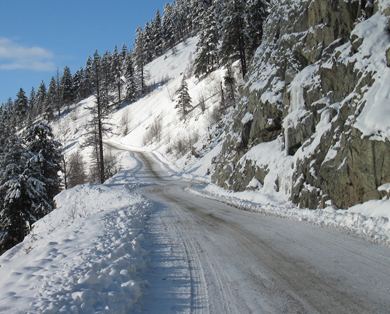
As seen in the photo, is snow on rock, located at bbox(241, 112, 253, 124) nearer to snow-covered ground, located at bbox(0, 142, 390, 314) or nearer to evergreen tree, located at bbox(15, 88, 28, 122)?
snow-covered ground, located at bbox(0, 142, 390, 314)

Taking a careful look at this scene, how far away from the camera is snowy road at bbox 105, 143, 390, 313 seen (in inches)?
235

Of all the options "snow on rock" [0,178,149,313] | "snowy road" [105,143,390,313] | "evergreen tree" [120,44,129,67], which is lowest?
"snowy road" [105,143,390,313]

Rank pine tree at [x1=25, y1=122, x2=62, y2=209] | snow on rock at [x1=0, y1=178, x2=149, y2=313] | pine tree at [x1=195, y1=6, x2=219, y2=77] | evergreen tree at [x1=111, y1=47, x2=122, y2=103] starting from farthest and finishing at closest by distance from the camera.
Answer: evergreen tree at [x1=111, y1=47, x2=122, y2=103] < pine tree at [x1=195, y1=6, x2=219, y2=77] < pine tree at [x1=25, y1=122, x2=62, y2=209] < snow on rock at [x1=0, y1=178, x2=149, y2=313]

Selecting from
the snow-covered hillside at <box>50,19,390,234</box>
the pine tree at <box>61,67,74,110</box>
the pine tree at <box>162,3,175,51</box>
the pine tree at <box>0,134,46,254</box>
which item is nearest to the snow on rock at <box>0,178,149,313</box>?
the snow-covered hillside at <box>50,19,390,234</box>

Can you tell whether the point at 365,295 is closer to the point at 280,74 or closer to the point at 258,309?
the point at 258,309

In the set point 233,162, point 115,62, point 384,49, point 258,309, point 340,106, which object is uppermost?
point 115,62

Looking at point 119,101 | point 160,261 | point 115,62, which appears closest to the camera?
point 160,261

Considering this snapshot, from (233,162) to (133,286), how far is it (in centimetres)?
2053

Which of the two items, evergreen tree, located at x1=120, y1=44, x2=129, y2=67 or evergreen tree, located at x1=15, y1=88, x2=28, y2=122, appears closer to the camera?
evergreen tree, located at x1=15, y1=88, x2=28, y2=122

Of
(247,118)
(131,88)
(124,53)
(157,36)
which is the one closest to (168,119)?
(131,88)

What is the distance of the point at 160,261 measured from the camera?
8.80 meters

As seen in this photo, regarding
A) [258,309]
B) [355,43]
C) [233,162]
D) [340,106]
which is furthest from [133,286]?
[233,162]

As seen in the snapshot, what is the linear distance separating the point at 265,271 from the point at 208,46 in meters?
66.0

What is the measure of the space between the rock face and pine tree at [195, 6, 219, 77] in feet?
138
